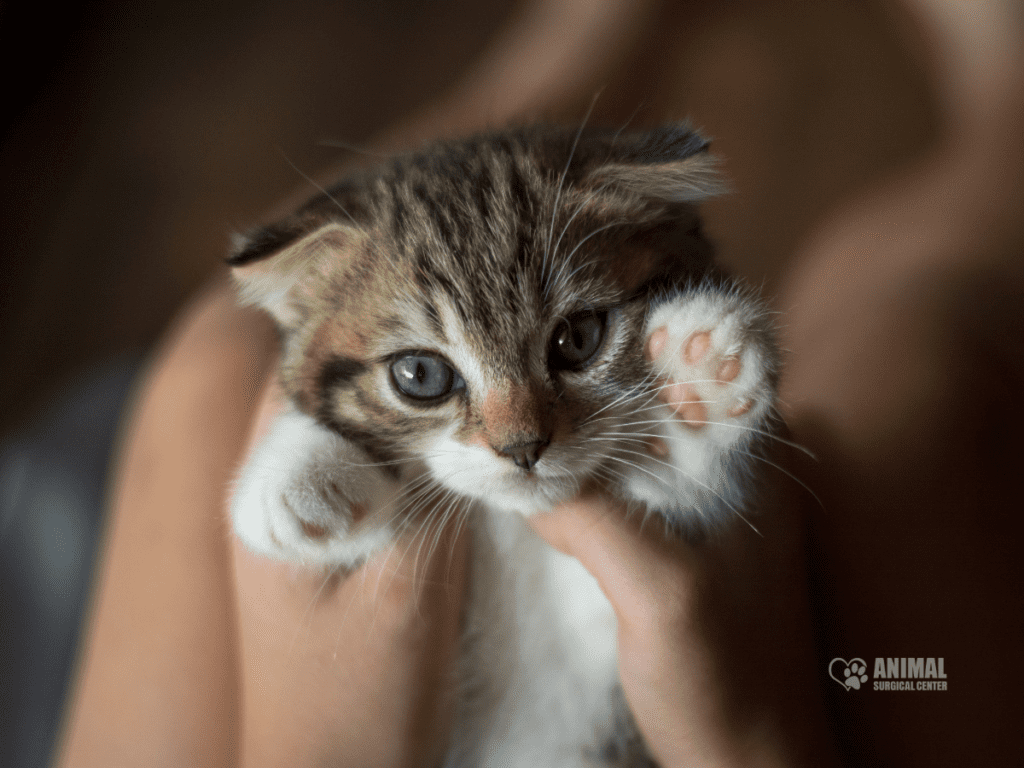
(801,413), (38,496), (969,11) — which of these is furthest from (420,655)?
(969,11)

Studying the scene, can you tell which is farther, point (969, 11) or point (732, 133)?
point (732, 133)

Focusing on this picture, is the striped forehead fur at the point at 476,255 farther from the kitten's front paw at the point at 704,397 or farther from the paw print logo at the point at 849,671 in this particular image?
the paw print logo at the point at 849,671

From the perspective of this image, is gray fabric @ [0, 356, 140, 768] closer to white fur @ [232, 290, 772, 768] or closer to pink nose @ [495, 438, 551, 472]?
white fur @ [232, 290, 772, 768]

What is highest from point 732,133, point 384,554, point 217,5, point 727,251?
point 217,5

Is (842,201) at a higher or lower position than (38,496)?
higher

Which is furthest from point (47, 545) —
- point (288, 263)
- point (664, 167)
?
point (664, 167)

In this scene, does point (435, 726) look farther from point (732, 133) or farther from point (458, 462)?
point (732, 133)

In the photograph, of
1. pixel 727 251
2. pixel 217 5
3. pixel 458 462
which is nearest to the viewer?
pixel 458 462
